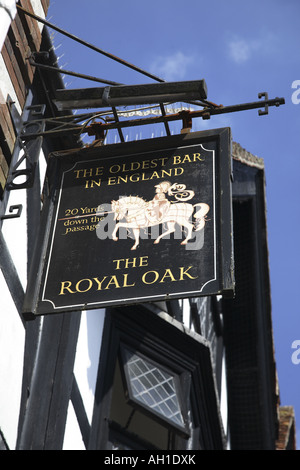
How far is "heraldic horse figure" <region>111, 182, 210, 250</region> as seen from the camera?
19.7 feet

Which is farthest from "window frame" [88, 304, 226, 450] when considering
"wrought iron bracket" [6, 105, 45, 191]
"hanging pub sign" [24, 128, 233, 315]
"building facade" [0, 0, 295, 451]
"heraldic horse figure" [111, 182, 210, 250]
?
"heraldic horse figure" [111, 182, 210, 250]

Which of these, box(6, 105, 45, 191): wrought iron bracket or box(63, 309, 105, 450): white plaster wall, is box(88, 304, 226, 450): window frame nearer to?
box(63, 309, 105, 450): white plaster wall

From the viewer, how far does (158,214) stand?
6113mm

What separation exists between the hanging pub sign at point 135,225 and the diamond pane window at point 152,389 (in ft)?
8.53

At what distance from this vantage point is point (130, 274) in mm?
5832

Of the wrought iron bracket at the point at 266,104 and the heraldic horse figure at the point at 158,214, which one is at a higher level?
the wrought iron bracket at the point at 266,104

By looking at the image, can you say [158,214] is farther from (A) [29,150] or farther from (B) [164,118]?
(A) [29,150]

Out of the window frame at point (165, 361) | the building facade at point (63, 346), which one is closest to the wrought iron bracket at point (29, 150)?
the building facade at point (63, 346)

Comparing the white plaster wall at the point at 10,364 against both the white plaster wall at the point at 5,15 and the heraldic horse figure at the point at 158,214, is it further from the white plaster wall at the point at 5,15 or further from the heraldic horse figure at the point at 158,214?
the white plaster wall at the point at 5,15

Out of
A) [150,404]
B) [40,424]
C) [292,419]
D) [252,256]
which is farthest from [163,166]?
[292,419]

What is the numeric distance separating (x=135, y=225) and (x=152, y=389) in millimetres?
3037

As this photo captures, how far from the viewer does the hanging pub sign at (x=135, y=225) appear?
5750 millimetres

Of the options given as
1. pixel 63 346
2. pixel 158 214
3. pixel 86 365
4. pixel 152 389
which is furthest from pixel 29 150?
pixel 152 389

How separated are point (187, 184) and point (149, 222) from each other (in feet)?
1.47
